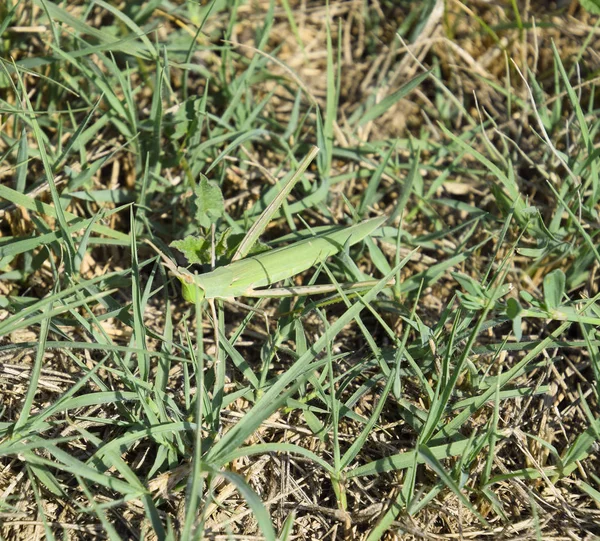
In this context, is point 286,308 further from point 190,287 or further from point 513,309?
point 513,309

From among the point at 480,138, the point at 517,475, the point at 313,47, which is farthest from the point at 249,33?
the point at 517,475

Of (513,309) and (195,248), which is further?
(195,248)

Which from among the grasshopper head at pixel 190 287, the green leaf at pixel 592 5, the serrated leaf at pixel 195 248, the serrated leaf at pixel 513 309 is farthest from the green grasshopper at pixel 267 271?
the green leaf at pixel 592 5

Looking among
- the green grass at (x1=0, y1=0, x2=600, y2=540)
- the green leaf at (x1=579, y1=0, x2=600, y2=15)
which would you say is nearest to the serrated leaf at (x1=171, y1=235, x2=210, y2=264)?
the green grass at (x1=0, y1=0, x2=600, y2=540)

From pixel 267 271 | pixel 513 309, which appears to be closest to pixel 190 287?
pixel 267 271

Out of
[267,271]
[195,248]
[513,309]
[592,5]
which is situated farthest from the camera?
[592,5]

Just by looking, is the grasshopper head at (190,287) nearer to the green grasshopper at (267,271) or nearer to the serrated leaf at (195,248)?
the green grasshopper at (267,271)

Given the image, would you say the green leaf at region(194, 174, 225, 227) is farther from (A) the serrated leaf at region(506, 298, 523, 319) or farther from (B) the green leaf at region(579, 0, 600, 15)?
(B) the green leaf at region(579, 0, 600, 15)
